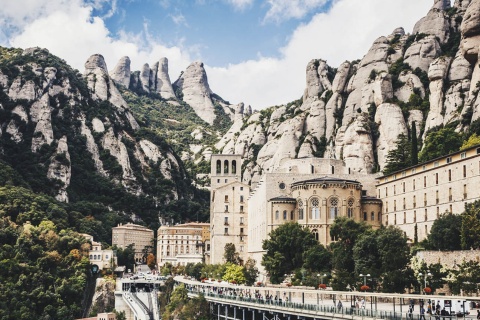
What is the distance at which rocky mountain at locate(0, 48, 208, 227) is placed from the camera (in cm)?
16450

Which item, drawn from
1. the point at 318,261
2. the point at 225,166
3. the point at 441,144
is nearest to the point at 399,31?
the point at 225,166

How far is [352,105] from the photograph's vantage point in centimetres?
13662

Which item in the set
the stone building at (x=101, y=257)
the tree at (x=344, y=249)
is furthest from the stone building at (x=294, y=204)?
the stone building at (x=101, y=257)

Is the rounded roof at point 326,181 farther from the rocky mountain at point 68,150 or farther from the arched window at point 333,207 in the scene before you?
the rocky mountain at point 68,150

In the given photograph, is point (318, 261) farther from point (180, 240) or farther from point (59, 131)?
point (59, 131)

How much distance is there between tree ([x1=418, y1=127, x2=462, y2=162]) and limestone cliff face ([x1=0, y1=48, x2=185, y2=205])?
9462cm

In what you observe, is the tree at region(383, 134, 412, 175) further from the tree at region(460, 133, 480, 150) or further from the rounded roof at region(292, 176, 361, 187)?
the rounded roof at region(292, 176, 361, 187)

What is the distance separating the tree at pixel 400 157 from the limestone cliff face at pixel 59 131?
86.7 m

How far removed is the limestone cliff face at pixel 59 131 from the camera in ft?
547

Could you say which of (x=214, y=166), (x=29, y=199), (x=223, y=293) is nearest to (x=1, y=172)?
(x=29, y=199)

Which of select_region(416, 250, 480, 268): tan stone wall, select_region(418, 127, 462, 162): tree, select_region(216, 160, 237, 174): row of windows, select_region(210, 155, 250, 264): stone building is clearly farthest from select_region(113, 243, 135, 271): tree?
select_region(416, 250, 480, 268): tan stone wall

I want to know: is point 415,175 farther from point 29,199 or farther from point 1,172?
point 1,172

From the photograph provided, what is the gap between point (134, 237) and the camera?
16125 cm

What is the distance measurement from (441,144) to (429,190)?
21.3 metres
